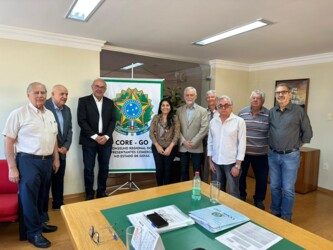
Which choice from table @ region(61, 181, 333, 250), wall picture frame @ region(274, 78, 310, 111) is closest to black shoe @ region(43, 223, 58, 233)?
table @ region(61, 181, 333, 250)

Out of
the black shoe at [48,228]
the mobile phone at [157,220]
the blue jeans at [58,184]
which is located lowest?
the black shoe at [48,228]

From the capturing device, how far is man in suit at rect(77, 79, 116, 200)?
10.1 feet

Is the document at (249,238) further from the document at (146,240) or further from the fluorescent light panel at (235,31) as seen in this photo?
the fluorescent light panel at (235,31)

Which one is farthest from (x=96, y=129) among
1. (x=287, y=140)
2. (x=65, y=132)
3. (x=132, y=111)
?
(x=287, y=140)

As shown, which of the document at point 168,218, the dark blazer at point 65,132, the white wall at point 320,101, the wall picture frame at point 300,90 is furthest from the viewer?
the wall picture frame at point 300,90

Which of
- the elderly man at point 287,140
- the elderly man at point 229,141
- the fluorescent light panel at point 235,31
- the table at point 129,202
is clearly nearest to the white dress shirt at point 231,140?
the elderly man at point 229,141

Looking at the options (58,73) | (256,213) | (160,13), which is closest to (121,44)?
(58,73)

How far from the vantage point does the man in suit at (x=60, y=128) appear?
2738 mm

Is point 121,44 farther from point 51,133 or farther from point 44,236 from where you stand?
point 44,236

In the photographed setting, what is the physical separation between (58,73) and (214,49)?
7.87 feet

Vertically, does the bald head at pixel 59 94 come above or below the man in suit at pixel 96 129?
above

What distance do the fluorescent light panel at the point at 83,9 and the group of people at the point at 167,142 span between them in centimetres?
82

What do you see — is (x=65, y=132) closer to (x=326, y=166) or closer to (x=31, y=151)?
(x=31, y=151)

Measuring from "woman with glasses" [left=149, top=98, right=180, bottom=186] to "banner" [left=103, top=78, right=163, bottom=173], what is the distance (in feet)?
1.43
